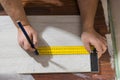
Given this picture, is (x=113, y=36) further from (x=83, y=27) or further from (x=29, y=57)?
(x=29, y=57)

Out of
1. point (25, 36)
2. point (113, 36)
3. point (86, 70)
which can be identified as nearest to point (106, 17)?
point (113, 36)

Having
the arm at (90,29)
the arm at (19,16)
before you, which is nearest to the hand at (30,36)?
the arm at (19,16)

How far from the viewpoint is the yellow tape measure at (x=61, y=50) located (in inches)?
43.9

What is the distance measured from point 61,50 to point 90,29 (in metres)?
0.15

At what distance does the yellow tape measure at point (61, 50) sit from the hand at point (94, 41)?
0.10 feet

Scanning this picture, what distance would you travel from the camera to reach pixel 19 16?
106 centimetres

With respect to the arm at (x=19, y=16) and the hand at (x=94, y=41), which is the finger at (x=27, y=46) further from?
the hand at (x=94, y=41)

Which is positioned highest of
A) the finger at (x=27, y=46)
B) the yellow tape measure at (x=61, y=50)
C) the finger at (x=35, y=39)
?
the finger at (x=35, y=39)

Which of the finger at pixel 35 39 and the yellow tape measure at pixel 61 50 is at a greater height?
the finger at pixel 35 39

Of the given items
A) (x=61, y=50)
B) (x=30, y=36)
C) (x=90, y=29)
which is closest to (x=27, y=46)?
(x=30, y=36)

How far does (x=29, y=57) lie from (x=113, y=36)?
37 centimetres

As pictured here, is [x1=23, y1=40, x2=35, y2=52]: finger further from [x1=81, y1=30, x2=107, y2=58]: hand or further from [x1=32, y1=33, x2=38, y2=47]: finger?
[x1=81, y1=30, x2=107, y2=58]: hand

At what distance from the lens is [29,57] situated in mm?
1113

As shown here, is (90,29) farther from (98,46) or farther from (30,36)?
(30,36)
